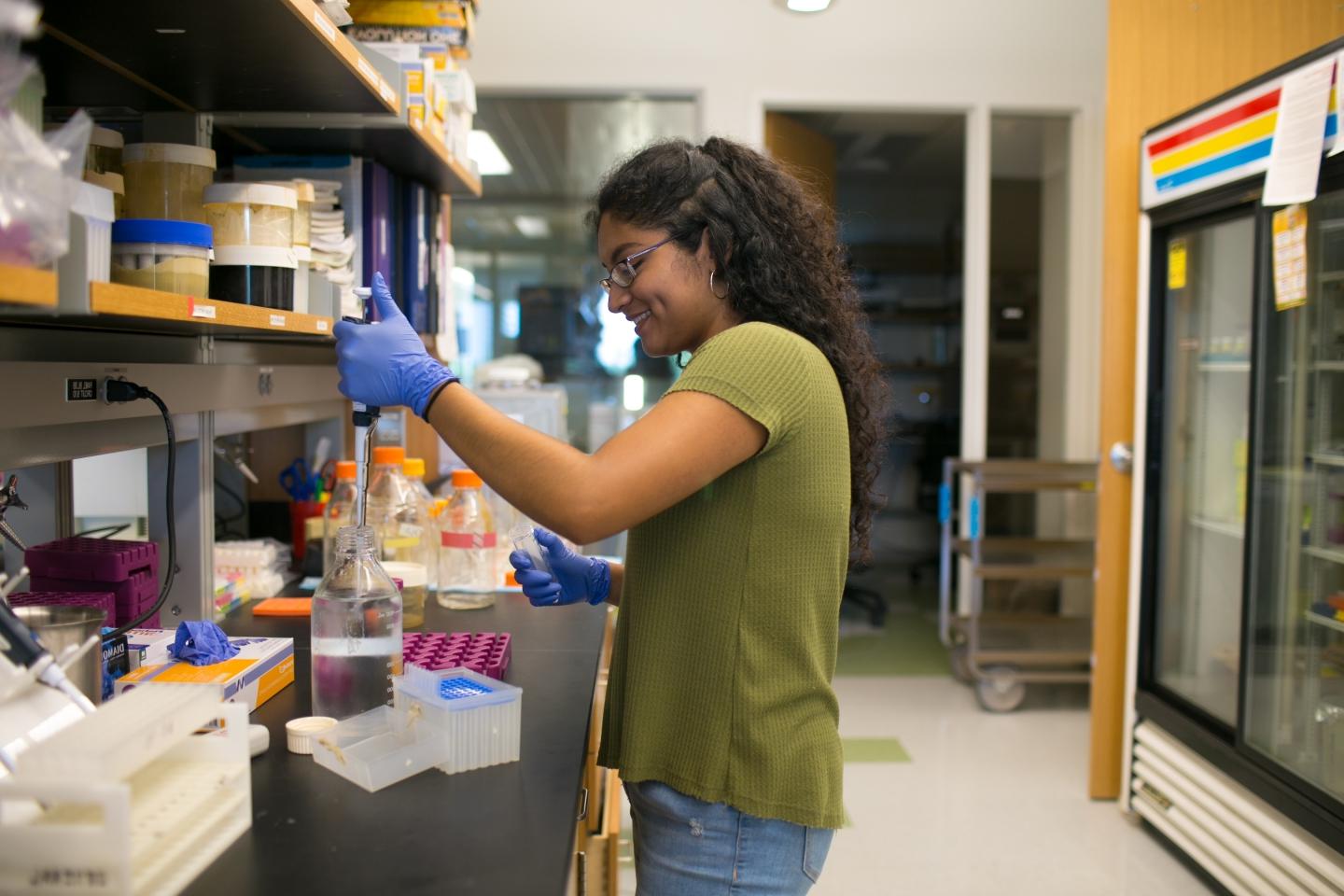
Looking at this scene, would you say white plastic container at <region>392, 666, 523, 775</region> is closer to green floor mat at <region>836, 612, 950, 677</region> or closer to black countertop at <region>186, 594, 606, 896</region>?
black countertop at <region>186, 594, 606, 896</region>

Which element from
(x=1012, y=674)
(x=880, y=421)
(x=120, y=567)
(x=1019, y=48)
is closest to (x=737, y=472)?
(x=880, y=421)

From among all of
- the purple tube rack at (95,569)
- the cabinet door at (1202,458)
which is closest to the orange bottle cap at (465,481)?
the purple tube rack at (95,569)

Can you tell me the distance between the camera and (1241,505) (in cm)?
305

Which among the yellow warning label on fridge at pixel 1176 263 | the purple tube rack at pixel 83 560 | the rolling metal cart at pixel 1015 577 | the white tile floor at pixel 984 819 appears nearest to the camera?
the purple tube rack at pixel 83 560

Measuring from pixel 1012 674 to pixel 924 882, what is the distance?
1.64 metres

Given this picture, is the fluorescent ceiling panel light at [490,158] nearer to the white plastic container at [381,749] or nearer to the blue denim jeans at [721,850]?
the white plastic container at [381,749]

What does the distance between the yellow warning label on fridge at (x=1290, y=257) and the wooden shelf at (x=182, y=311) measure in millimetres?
2158

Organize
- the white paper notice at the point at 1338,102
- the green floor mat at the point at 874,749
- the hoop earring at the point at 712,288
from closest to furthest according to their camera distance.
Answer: the hoop earring at the point at 712,288, the white paper notice at the point at 1338,102, the green floor mat at the point at 874,749

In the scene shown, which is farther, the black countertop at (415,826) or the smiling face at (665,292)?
the smiling face at (665,292)

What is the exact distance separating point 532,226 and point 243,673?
13.1 feet

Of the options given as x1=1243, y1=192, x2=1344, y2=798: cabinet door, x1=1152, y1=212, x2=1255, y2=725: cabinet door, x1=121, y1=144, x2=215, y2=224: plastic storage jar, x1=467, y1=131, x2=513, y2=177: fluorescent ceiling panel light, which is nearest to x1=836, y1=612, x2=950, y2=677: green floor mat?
x1=1152, y1=212, x2=1255, y2=725: cabinet door

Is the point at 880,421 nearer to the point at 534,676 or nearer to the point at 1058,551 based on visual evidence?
the point at 534,676

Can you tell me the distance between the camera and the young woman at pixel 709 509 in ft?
3.80

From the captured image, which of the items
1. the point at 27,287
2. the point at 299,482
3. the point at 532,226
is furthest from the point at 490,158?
the point at 27,287
